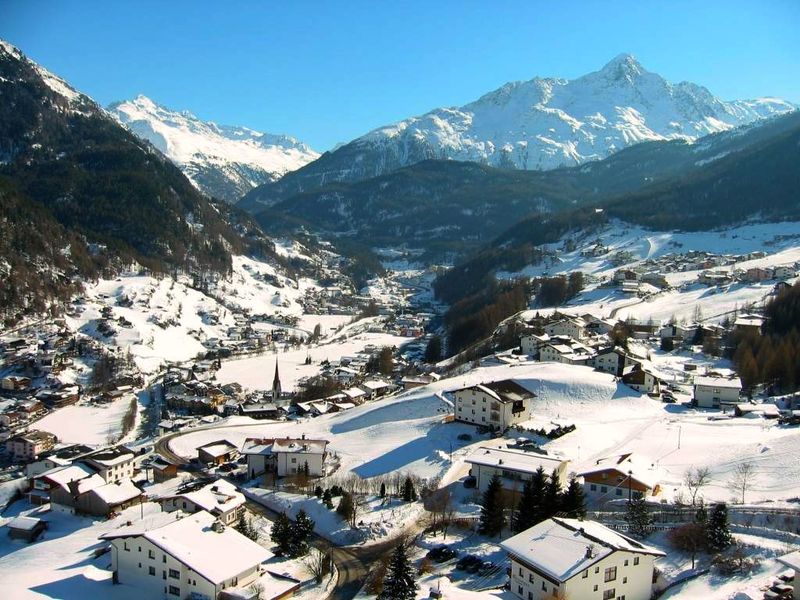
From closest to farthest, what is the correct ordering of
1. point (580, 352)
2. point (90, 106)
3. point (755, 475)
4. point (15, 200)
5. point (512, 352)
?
point (755, 475) < point (580, 352) < point (512, 352) < point (15, 200) < point (90, 106)

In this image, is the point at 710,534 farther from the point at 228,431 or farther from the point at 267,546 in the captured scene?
the point at 228,431

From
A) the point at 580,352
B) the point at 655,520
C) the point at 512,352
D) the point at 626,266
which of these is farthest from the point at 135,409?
the point at 626,266

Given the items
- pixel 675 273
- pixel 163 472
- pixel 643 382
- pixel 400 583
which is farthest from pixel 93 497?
pixel 675 273

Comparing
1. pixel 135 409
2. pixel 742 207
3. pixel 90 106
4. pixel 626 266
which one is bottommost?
pixel 135 409

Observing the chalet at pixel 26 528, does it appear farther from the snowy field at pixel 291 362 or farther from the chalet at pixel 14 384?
the chalet at pixel 14 384

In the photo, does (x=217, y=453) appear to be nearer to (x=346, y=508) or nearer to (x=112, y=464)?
(x=112, y=464)

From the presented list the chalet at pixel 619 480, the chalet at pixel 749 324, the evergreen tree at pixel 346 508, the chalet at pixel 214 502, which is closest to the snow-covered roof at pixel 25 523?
the chalet at pixel 214 502
